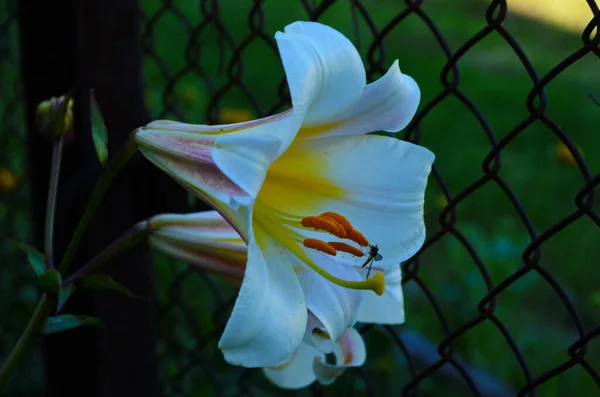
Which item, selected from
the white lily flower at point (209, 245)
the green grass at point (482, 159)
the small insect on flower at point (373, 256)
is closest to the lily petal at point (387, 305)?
the white lily flower at point (209, 245)

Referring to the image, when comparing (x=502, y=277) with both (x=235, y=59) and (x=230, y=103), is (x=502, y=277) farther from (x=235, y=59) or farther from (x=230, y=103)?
(x=230, y=103)

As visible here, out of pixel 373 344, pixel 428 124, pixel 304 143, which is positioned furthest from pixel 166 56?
pixel 304 143

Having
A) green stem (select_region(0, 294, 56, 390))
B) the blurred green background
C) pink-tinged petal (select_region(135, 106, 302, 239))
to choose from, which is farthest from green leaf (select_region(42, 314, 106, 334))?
the blurred green background

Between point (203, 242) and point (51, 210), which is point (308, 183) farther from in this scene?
point (51, 210)

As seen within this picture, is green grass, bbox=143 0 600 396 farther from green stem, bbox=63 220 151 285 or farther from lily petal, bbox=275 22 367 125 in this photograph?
lily petal, bbox=275 22 367 125

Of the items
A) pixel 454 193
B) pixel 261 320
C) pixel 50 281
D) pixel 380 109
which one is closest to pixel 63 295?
pixel 50 281

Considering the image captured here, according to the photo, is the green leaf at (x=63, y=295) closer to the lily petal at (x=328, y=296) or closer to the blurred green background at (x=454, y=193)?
the lily petal at (x=328, y=296)
